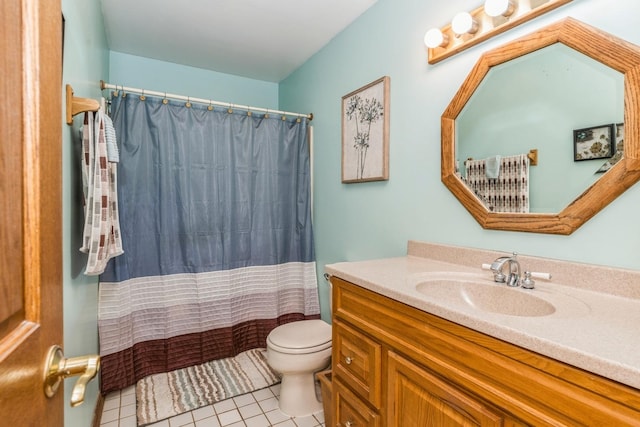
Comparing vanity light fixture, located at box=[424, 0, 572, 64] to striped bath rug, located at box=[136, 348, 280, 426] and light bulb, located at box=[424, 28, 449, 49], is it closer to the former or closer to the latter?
light bulb, located at box=[424, 28, 449, 49]

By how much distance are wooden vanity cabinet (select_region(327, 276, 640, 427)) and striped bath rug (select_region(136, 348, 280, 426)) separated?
0.85m

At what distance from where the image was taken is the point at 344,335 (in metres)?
1.37

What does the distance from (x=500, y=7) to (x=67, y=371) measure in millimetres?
1668

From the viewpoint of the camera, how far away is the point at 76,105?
46.5 inches

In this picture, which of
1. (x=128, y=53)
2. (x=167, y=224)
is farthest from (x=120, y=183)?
(x=128, y=53)

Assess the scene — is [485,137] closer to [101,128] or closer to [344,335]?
[344,335]

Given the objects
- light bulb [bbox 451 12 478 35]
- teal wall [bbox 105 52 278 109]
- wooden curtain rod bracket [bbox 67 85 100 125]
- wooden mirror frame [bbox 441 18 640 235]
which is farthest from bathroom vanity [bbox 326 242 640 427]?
teal wall [bbox 105 52 278 109]

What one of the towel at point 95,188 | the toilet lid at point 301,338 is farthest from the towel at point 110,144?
the toilet lid at point 301,338

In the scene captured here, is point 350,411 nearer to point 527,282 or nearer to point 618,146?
point 527,282

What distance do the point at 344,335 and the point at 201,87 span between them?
2484mm

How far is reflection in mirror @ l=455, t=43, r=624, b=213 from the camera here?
3.52 feet

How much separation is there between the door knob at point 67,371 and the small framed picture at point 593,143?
4.80ft

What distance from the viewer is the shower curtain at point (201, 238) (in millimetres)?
2061

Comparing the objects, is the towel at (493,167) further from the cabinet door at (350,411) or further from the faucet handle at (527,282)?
the cabinet door at (350,411)
